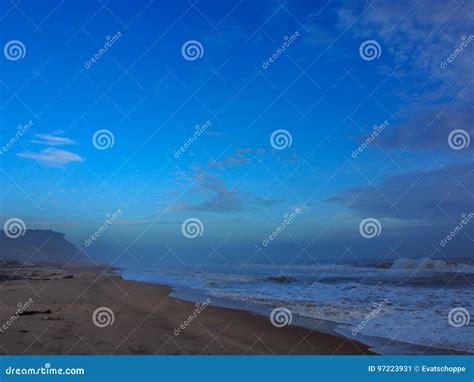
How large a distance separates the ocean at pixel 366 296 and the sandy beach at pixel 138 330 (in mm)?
788

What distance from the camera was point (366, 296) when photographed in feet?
38.8

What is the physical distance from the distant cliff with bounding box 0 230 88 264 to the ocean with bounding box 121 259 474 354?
3.43 m

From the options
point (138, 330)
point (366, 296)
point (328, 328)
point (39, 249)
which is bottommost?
point (39, 249)

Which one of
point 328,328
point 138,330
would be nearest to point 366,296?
point 328,328

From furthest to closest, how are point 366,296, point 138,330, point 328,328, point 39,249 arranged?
1. point 39,249
2. point 366,296
3. point 328,328
4. point 138,330

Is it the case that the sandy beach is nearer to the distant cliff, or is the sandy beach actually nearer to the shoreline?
the shoreline

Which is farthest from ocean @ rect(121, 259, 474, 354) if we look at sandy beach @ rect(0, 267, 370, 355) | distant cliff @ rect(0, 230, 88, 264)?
distant cliff @ rect(0, 230, 88, 264)

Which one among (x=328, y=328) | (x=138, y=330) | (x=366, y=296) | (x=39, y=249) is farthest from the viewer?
(x=39, y=249)

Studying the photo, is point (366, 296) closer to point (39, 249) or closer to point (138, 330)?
point (138, 330)

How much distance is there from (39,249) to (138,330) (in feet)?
48.8

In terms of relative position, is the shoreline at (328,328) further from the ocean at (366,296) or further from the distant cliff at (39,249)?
the distant cliff at (39,249)

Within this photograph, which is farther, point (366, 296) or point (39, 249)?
point (39, 249)

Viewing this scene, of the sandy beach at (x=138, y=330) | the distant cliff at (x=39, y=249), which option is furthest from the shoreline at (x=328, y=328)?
the distant cliff at (x=39, y=249)

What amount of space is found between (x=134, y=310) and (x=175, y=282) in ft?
21.5
